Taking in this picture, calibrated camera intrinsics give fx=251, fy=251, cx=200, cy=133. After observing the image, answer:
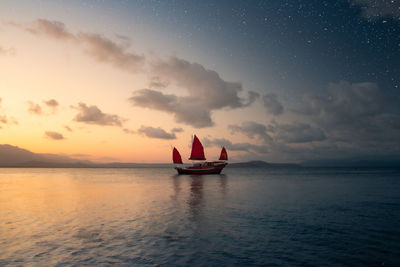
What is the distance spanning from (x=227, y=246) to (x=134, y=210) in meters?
13.2

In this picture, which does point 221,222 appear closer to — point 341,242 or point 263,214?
point 263,214

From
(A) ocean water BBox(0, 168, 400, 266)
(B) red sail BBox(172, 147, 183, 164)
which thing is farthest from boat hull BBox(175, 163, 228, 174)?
(A) ocean water BBox(0, 168, 400, 266)

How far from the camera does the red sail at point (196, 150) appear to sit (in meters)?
81.1

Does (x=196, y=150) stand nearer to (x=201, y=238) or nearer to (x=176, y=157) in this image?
(x=176, y=157)

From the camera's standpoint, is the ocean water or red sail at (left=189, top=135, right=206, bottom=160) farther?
red sail at (left=189, top=135, right=206, bottom=160)

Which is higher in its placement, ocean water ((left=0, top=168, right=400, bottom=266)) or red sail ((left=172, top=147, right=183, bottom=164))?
red sail ((left=172, top=147, right=183, bottom=164))

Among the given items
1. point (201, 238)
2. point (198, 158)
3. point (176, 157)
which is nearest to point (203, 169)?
point (198, 158)

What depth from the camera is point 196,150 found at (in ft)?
267

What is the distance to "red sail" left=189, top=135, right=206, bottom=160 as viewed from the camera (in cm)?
8106

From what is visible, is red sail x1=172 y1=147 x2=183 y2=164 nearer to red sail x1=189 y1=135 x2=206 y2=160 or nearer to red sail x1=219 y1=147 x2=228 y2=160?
red sail x1=189 y1=135 x2=206 y2=160

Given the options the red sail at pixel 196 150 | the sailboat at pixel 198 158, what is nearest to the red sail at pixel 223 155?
the sailboat at pixel 198 158

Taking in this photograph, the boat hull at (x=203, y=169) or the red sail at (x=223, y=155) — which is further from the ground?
the red sail at (x=223, y=155)

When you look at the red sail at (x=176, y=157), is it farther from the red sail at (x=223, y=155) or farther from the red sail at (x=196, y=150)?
the red sail at (x=223, y=155)

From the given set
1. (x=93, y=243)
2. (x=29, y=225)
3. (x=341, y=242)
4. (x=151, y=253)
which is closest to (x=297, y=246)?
(x=341, y=242)
